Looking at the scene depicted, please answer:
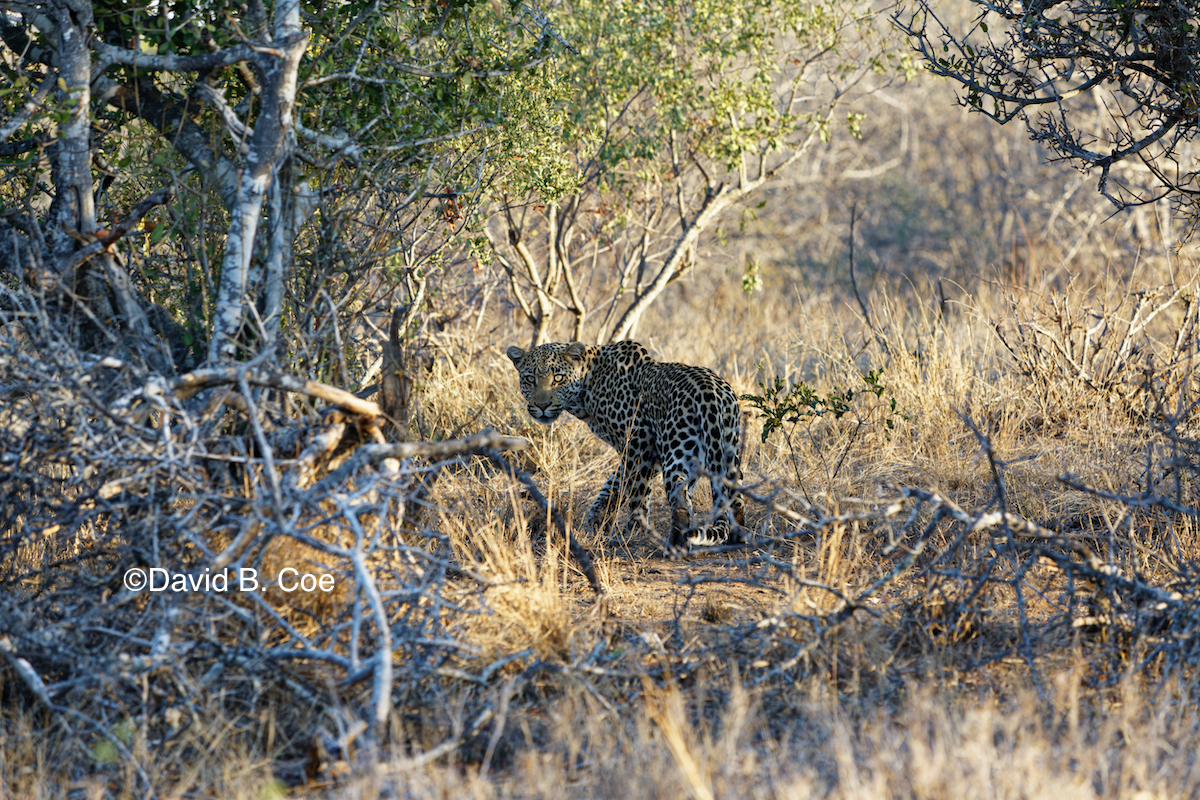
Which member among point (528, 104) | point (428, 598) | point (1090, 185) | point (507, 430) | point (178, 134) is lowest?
point (428, 598)

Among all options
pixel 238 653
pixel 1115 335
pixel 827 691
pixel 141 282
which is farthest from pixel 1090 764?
pixel 1115 335

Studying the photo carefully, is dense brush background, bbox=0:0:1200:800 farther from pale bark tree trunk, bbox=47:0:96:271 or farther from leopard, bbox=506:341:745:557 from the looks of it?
pale bark tree trunk, bbox=47:0:96:271

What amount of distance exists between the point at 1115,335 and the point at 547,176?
381 centimetres

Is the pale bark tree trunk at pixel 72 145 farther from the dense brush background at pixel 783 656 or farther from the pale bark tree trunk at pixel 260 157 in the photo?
the dense brush background at pixel 783 656

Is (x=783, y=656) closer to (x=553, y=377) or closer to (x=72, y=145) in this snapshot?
(x=553, y=377)

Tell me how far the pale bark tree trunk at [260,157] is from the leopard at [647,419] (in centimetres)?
225

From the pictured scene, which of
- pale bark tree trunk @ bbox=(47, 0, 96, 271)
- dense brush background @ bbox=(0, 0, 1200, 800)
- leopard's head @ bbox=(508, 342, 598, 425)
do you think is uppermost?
pale bark tree trunk @ bbox=(47, 0, 96, 271)

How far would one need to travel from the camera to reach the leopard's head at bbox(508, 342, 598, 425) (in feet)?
21.1

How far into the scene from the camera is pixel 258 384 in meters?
3.67

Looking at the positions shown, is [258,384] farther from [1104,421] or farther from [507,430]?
[1104,421]

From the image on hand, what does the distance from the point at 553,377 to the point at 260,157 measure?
2559 millimetres

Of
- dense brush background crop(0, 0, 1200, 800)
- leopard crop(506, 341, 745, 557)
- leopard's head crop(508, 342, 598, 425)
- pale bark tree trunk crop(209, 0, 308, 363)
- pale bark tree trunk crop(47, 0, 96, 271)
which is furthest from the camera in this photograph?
leopard's head crop(508, 342, 598, 425)

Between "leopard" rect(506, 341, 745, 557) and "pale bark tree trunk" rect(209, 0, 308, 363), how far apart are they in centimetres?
225

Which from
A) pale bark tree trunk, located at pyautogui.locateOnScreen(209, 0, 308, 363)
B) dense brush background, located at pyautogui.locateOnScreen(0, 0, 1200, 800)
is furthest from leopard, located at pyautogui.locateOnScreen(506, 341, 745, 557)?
pale bark tree trunk, located at pyautogui.locateOnScreen(209, 0, 308, 363)
